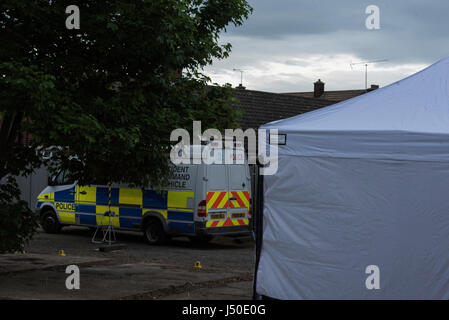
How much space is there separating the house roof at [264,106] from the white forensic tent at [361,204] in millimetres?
16040

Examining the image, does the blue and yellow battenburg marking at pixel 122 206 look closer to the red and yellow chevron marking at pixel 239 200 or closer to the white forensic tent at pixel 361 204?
the red and yellow chevron marking at pixel 239 200

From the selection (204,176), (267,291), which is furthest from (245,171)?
(267,291)

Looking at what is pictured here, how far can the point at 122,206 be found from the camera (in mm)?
18703

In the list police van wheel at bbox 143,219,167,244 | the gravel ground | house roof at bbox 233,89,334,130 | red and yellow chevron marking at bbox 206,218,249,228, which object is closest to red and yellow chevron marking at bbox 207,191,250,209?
red and yellow chevron marking at bbox 206,218,249,228

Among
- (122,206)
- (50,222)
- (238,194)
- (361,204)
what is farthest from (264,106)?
(361,204)

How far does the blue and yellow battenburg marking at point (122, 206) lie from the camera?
57.7ft

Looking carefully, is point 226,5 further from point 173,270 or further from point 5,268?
point 5,268

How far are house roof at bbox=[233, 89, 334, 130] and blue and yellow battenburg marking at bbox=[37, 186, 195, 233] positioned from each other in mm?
7118

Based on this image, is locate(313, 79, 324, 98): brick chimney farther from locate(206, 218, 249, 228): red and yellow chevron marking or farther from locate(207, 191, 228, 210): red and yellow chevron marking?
locate(207, 191, 228, 210): red and yellow chevron marking

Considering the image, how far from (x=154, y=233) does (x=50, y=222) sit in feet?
13.8

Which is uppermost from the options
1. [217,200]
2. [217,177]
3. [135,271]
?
[217,177]

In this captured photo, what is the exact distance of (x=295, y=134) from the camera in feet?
28.1

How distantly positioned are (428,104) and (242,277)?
5.21 m

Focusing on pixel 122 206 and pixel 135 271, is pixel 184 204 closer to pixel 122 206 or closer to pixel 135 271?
pixel 122 206
